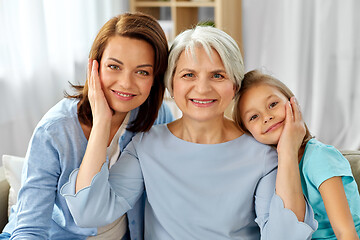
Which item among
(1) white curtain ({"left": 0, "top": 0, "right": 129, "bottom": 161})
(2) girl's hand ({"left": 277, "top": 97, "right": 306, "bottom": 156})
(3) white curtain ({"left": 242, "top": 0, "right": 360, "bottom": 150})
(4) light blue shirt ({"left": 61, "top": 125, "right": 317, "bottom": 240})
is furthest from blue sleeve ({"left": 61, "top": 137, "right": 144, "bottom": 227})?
(3) white curtain ({"left": 242, "top": 0, "right": 360, "bottom": 150})

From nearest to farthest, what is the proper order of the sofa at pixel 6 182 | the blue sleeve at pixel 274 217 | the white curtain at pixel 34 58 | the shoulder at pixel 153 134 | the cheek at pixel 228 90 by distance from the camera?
the blue sleeve at pixel 274 217, the cheek at pixel 228 90, the shoulder at pixel 153 134, the sofa at pixel 6 182, the white curtain at pixel 34 58

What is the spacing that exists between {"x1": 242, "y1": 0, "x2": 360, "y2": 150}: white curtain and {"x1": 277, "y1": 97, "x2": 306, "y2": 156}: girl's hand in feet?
7.48

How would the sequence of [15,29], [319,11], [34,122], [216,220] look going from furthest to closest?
[319,11], [34,122], [15,29], [216,220]

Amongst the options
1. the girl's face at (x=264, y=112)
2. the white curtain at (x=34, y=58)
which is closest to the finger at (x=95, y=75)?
the girl's face at (x=264, y=112)

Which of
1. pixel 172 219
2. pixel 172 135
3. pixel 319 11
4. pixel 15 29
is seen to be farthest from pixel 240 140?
pixel 319 11

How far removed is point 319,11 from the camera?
3.68 metres

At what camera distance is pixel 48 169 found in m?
1.55

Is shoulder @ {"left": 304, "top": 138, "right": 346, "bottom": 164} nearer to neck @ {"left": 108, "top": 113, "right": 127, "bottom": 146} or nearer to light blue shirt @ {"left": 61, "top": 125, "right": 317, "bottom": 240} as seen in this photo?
light blue shirt @ {"left": 61, "top": 125, "right": 317, "bottom": 240}

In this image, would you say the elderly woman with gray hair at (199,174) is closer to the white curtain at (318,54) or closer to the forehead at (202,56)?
the forehead at (202,56)

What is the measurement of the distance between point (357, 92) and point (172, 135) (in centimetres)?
250

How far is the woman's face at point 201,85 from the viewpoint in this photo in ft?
4.93

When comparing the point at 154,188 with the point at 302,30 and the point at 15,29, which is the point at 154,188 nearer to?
the point at 15,29

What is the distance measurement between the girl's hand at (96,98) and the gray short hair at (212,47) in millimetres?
224

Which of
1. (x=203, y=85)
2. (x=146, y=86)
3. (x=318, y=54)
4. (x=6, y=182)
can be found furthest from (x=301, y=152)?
(x=318, y=54)
